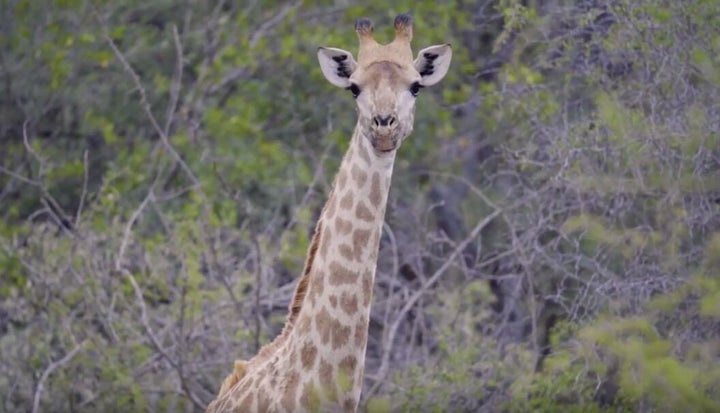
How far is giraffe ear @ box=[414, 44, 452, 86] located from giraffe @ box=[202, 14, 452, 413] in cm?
11

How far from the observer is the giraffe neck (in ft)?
19.3

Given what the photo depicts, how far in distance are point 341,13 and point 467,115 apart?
1.44 meters

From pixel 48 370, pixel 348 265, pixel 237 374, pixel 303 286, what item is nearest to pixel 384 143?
pixel 348 265

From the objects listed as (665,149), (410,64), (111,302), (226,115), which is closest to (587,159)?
(665,149)

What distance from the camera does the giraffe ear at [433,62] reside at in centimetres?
623

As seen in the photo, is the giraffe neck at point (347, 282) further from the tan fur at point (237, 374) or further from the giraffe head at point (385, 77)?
the tan fur at point (237, 374)

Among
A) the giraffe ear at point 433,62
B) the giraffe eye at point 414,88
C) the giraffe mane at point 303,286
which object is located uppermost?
the giraffe eye at point 414,88

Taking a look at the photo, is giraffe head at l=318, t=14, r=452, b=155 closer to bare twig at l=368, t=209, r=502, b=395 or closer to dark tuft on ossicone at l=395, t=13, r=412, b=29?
dark tuft on ossicone at l=395, t=13, r=412, b=29

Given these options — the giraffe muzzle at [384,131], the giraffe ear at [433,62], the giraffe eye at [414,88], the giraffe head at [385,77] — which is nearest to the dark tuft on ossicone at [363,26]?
the giraffe head at [385,77]

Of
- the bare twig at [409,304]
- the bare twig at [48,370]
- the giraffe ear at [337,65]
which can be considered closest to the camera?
the giraffe ear at [337,65]

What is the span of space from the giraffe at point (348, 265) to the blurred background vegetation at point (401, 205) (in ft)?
2.68

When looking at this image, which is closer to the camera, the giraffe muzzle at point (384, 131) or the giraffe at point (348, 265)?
the giraffe muzzle at point (384, 131)

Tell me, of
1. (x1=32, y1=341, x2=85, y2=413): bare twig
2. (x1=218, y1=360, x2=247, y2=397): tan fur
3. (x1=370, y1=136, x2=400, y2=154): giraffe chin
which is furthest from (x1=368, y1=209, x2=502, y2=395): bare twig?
(x1=370, y1=136, x2=400, y2=154): giraffe chin

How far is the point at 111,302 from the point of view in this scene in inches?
348
